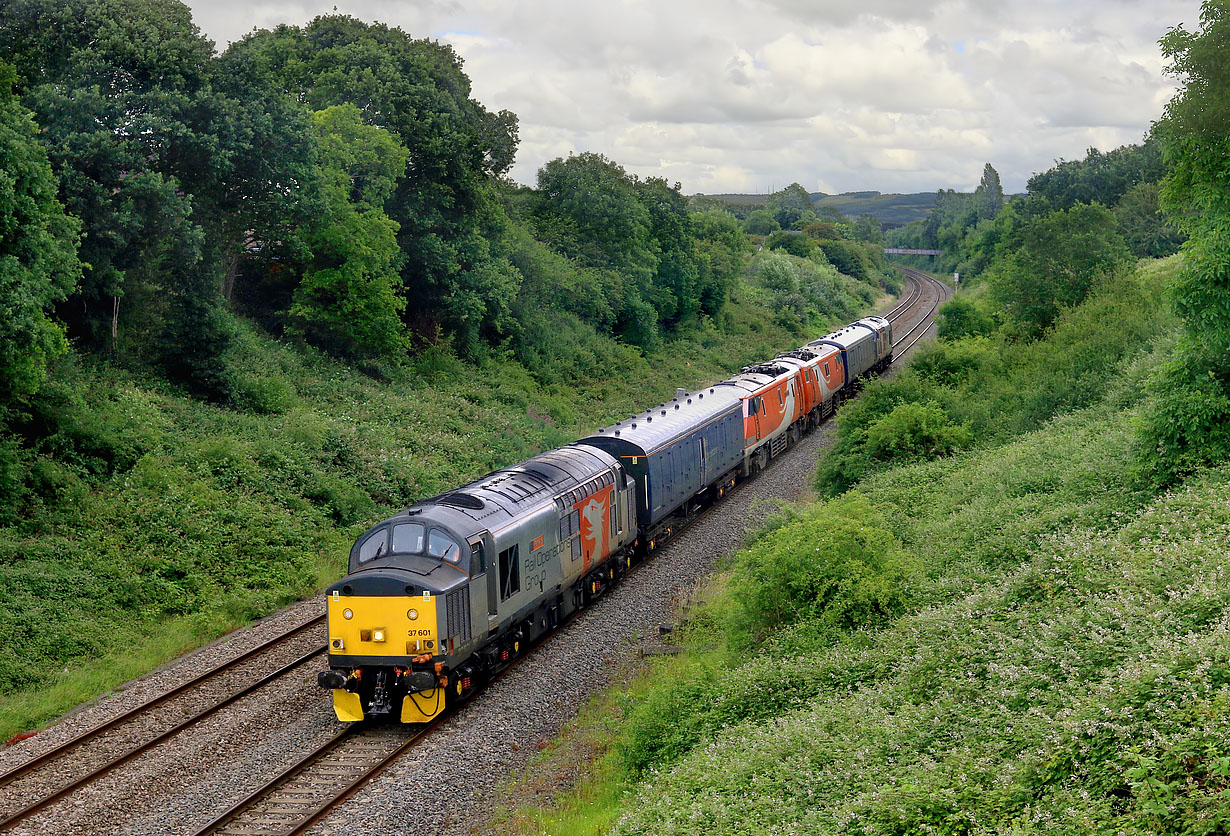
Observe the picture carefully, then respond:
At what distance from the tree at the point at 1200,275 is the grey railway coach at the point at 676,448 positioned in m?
11.7

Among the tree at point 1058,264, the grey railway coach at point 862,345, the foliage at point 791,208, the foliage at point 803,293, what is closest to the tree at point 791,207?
the foliage at point 791,208

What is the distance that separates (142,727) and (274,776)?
3.43 metres

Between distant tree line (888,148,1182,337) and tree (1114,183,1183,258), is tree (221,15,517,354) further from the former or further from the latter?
tree (1114,183,1183,258)

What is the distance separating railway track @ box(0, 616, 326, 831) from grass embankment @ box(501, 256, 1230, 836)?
651 cm

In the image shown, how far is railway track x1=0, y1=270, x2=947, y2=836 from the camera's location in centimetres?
1329

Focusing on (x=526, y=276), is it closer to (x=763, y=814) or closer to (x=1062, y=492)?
(x=1062, y=492)

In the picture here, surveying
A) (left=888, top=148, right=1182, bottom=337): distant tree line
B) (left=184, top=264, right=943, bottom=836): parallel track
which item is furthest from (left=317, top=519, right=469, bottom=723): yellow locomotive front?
(left=888, top=148, right=1182, bottom=337): distant tree line

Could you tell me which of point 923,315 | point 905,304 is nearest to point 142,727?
point 923,315

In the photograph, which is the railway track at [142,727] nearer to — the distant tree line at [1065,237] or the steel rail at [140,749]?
the steel rail at [140,749]

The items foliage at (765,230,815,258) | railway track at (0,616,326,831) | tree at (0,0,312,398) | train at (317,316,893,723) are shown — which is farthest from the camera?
foliage at (765,230,815,258)

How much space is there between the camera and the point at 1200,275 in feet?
60.6

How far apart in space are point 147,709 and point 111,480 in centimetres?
927

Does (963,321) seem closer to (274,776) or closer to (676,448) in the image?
(676,448)

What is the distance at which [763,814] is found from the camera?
34.8 feet
